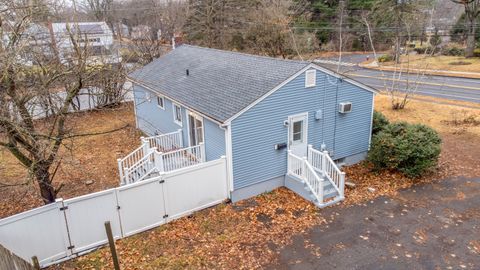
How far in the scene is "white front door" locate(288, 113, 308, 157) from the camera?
11.4 m

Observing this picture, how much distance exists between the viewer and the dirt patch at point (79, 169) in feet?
37.1

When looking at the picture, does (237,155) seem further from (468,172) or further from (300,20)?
(300,20)

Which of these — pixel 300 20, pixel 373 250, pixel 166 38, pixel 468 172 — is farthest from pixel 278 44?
pixel 373 250

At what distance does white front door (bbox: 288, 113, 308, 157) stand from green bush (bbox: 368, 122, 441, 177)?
2777 millimetres

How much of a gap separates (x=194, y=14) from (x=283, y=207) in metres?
27.9

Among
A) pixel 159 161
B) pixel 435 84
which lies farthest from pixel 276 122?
pixel 435 84

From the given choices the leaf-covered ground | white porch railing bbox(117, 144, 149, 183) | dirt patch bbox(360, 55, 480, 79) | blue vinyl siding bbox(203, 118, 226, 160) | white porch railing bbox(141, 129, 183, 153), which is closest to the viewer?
the leaf-covered ground

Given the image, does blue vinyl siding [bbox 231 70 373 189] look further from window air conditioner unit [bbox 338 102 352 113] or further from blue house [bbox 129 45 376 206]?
window air conditioner unit [bbox 338 102 352 113]

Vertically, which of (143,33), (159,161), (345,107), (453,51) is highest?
(143,33)

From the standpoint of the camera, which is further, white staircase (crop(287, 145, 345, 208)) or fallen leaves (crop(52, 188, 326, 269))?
white staircase (crop(287, 145, 345, 208))

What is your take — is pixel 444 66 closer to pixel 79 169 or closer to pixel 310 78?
pixel 310 78

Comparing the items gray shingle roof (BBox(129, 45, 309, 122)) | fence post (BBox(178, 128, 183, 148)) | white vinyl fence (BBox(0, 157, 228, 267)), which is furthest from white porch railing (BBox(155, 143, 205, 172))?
white vinyl fence (BBox(0, 157, 228, 267))

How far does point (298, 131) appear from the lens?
11.8m

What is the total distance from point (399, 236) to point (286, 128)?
14.9ft
